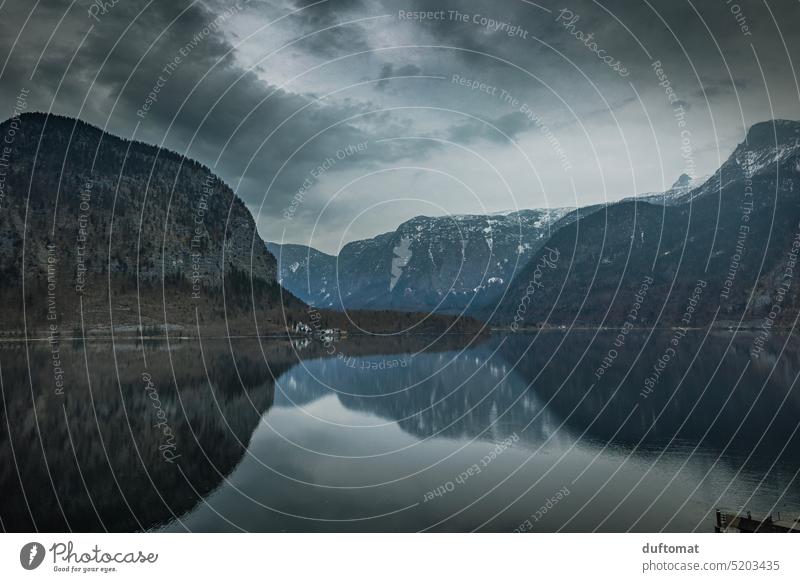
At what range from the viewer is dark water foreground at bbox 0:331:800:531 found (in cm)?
2081

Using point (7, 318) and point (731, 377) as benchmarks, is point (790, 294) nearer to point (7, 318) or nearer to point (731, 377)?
point (731, 377)

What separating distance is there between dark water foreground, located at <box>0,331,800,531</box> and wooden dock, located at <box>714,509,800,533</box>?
135cm

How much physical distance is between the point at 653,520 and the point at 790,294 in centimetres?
21181

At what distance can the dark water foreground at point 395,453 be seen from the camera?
68.3ft

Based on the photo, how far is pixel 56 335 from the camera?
6235 inches

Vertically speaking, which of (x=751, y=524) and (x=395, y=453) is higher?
(x=751, y=524)
